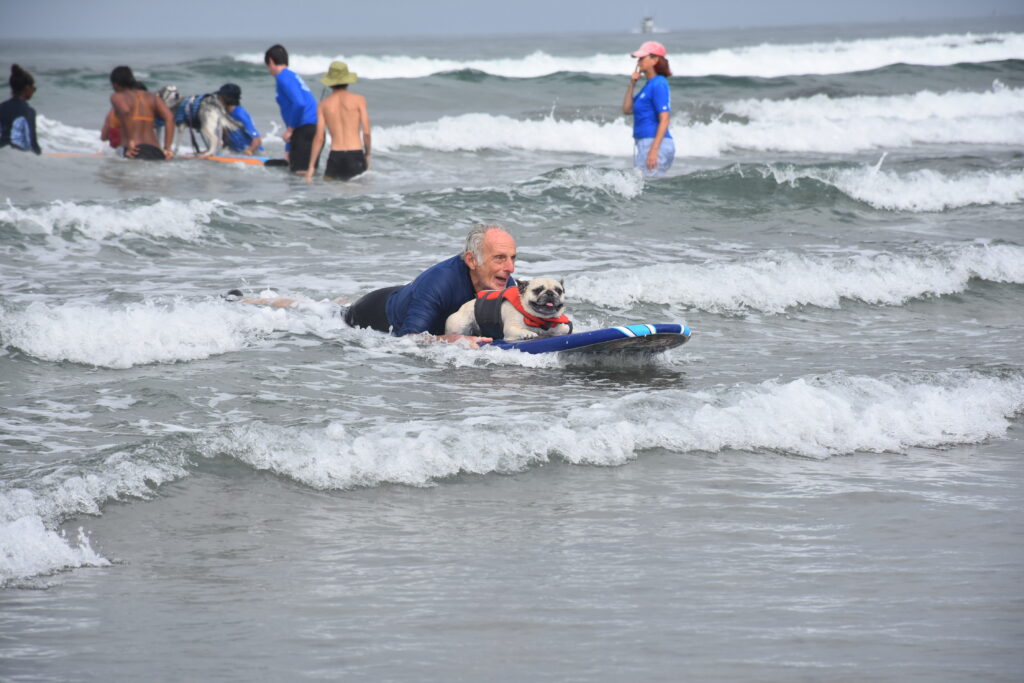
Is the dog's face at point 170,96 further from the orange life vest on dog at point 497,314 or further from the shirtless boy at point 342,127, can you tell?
the orange life vest on dog at point 497,314

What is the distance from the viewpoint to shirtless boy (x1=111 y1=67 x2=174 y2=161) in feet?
55.6

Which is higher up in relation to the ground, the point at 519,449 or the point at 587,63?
the point at 587,63

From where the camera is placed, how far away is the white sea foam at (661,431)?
551 centimetres

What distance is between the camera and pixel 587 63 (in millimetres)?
64500

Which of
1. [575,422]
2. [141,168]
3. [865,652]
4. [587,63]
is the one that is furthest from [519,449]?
[587,63]

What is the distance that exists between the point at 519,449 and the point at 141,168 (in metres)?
12.9

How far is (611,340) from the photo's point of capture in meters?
7.54

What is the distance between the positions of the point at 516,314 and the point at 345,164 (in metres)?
8.99

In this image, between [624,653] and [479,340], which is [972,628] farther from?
[479,340]

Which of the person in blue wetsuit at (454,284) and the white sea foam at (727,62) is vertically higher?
the white sea foam at (727,62)

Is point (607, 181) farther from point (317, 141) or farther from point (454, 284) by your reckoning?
point (454, 284)

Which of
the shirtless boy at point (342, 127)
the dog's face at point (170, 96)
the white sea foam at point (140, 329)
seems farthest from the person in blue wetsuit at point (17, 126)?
the white sea foam at point (140, 329)

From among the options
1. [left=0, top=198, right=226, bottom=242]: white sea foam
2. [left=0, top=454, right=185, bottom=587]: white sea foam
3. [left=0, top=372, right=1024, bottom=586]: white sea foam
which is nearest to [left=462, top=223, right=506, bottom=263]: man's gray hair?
[left=0, top=372, right=1024, bottom=586]: white sea foam

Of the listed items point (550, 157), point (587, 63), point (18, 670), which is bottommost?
point (18, 670)
